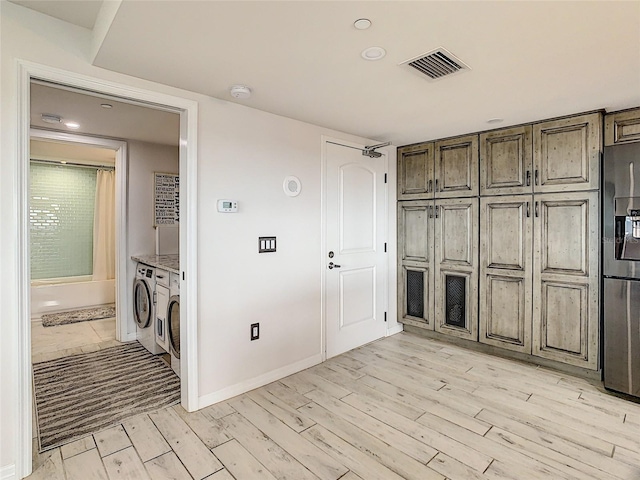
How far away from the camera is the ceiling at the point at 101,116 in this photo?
2.76 m

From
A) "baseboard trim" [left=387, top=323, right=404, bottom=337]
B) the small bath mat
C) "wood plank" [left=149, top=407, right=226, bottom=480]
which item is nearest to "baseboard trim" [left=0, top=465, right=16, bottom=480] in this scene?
"wood plank" [left=149, top=407, right=226, bottom=480]

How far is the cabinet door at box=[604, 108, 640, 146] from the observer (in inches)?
108

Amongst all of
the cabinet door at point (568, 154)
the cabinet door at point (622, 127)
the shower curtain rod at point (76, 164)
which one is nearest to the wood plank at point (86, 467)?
the cabinet door at point (568, 154)

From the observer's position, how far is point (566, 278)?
118 inches

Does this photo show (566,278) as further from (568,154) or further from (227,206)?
(227,206)

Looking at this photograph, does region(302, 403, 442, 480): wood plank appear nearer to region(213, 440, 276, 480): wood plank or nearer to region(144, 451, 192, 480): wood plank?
region(213, 440, 276, 480): wood plank

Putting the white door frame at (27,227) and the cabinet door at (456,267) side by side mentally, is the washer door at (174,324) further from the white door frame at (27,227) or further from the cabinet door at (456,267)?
the cabinet door at (456,267)

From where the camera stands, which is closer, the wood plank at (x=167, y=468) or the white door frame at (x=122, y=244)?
the wood plank at (x=167, y=468)

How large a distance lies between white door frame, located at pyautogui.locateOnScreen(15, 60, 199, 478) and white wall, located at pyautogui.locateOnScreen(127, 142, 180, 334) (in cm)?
197

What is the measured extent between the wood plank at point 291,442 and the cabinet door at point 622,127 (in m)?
3.20

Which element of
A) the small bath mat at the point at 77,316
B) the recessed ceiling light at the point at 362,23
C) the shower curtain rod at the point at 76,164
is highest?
the shower curtain rod at the point at 76,164

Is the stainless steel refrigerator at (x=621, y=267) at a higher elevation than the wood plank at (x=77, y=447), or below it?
higher

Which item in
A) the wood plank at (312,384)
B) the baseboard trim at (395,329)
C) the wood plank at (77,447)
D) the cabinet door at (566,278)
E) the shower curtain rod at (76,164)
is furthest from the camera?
the shower curtain rod at (76,164)

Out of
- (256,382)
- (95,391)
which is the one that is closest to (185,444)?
(256,382)
